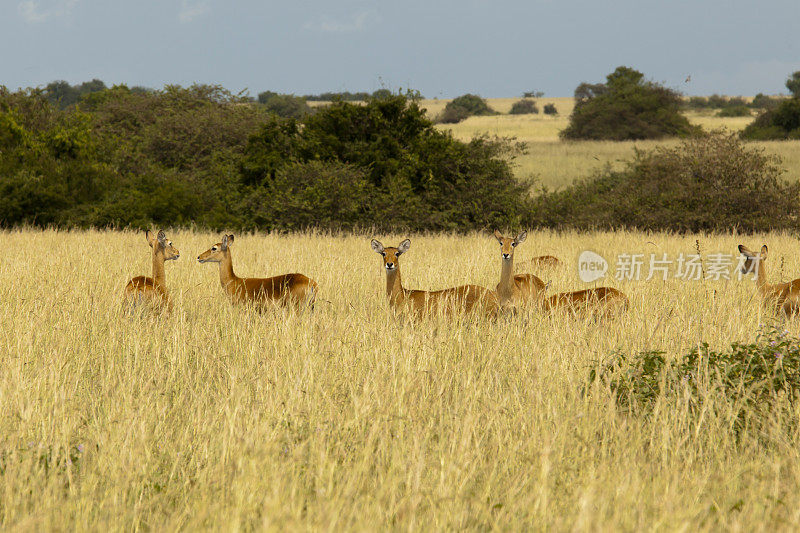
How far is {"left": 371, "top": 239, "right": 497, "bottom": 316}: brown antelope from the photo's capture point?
7300mm

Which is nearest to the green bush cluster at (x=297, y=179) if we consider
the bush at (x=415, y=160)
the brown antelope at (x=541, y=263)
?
the bush at (x=415, y=160)

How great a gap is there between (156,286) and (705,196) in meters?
16.3

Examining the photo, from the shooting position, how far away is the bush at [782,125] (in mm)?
51750

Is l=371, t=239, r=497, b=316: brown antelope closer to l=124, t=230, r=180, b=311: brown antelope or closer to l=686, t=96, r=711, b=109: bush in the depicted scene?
l=124, t=230, r=180, b=311: brown antelope

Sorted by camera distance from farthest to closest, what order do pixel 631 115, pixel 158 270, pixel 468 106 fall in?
pixel 468 106 → pixel 631 115 → pixel 158 270

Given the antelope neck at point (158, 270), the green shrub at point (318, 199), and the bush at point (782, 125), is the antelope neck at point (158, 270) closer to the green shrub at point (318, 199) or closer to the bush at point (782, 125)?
the green shrub at point (318, 199)

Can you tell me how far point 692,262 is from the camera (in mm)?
11930

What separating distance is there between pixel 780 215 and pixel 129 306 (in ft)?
56.8

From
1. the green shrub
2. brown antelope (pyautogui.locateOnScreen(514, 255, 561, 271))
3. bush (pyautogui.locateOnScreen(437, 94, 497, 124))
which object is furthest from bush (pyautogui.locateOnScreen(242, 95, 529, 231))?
bush (pyautogui.locateOnScreen(437, 94, 497, 124))

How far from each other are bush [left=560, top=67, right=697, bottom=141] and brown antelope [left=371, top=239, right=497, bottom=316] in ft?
159

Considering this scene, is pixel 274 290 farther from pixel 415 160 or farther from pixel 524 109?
pixel 524 109

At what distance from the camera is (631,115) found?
180ft

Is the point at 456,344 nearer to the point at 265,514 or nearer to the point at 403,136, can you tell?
the point at 265,514

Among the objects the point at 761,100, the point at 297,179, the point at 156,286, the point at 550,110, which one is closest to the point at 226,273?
the point at 156,286
